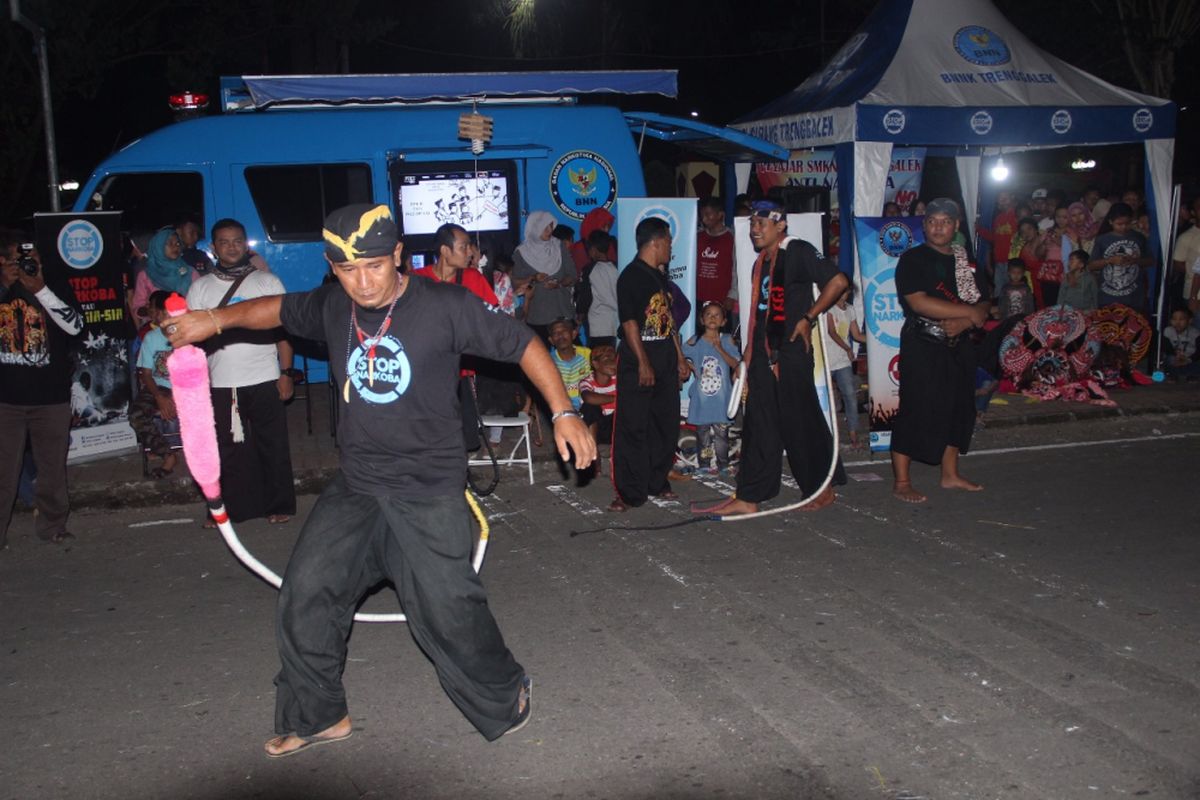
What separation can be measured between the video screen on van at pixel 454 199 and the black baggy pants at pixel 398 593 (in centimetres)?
803

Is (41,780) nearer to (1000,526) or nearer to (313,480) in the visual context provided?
(313,480)

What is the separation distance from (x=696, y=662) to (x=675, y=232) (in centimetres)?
575

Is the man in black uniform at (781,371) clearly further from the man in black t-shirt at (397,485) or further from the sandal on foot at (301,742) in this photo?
Result: the sandal on foot at (301,742)

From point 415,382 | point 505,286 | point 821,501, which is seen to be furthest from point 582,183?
point 415,382

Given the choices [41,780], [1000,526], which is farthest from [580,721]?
[1000,526]

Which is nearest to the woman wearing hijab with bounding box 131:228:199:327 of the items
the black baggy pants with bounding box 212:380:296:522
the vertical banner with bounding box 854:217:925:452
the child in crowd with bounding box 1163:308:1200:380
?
the black baggy pants with bounding box 212:380:296:522

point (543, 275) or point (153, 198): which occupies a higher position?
point (153, 198)

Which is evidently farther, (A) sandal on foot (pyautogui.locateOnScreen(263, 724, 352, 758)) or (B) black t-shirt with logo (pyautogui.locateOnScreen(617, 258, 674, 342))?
(B) black t-shirt with logo (pyautogui.locateOnScreen(617, 258, 674, 342))

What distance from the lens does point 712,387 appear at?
29.2 ft

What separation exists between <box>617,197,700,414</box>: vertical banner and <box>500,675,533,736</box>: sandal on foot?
546 cm

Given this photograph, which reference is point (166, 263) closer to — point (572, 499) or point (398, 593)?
point (572, 499)

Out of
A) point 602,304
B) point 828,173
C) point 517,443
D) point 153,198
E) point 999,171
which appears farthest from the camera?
point 999,171

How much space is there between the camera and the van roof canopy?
1102 centimetres

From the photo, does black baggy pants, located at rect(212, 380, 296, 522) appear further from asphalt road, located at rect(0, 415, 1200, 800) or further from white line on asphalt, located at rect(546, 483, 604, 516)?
white line on asphalt, located at rect(546, 483, 604, 516)
